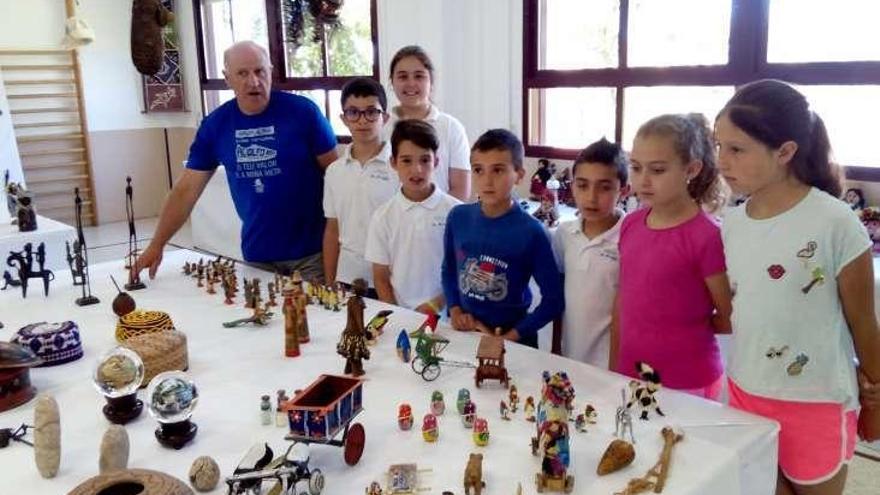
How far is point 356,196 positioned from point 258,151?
0.43 m

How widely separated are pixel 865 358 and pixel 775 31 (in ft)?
7.77

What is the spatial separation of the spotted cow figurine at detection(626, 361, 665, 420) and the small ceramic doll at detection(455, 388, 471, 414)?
29 centimetres

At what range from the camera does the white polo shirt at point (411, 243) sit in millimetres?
2170

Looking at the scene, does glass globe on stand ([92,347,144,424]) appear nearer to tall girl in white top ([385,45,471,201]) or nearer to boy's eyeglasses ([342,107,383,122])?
boy's eyeglasses ([342,107,383,122])

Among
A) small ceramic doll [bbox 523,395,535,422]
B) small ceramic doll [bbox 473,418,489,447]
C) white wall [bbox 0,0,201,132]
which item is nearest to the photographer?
small ceramic doll [bbox 473,418,489,447]

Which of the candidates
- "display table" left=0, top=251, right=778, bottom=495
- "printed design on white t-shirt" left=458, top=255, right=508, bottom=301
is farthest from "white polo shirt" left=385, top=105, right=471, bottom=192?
"display table" left=0, top=251, right=778, bottom=495

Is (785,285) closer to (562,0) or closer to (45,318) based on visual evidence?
(45,318)

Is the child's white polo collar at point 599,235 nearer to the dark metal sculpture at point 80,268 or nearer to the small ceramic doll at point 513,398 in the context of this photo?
the small ceramic doll at point 513,398

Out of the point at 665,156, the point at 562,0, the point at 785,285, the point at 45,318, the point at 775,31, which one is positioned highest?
the point at 562,0

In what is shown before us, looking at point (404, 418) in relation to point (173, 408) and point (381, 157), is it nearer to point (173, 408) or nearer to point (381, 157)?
point (173, 408)

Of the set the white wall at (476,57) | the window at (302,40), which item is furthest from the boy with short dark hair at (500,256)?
the window at (302,40)

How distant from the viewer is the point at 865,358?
1405 mm

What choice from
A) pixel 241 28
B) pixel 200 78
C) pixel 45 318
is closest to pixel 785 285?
pixel 45 318

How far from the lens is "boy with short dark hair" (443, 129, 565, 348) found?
6.07 feet
